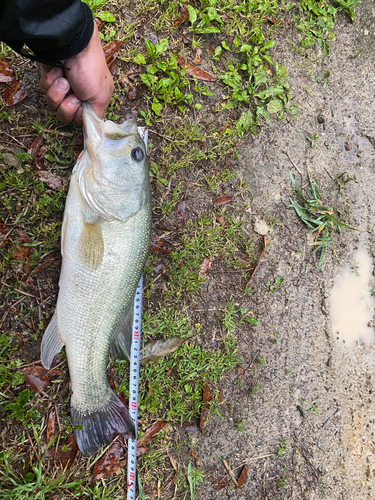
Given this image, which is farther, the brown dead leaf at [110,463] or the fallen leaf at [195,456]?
the fallen leaf at [195,456]

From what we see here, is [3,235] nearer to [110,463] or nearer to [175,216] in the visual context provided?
[175,216]

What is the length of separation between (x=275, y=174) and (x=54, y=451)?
324 centimetres

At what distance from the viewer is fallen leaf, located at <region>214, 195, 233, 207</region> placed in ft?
11.5

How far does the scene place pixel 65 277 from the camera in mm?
2650

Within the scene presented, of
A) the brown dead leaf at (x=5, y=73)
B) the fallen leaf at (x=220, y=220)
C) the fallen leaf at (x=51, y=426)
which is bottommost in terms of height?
the fallen leaf at (x=51, y=426)

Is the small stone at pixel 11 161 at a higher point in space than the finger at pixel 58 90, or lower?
lower

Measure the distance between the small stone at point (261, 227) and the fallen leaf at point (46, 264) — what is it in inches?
75.6

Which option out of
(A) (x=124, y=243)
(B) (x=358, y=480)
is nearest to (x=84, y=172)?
(A) (x=124, y=243)

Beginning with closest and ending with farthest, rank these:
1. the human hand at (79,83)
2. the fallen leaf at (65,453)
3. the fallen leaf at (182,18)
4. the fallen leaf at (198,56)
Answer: the human hand at (79,83)
the fallen leaf at (65,453)
the fallen leaf at (182,18)
the fallen leaf at (198,56)

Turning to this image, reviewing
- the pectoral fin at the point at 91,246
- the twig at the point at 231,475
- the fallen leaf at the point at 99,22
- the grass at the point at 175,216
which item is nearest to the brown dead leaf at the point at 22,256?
the grass at the point at 175,216

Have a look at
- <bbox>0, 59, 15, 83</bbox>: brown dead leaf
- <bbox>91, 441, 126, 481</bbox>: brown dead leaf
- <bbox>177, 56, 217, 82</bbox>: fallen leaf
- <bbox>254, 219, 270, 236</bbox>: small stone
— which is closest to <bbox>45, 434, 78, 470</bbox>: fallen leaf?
<bbox>91, 441, 126, 481</bbox>: brown dead leaf

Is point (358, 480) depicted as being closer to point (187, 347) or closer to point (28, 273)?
point (187, 347)

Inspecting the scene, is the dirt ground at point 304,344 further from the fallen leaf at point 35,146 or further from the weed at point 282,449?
the fallen leaf at point 35,146

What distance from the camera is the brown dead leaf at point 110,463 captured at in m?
Result: 2.95
